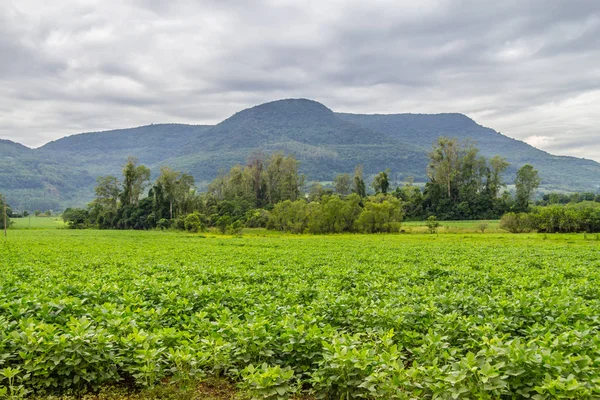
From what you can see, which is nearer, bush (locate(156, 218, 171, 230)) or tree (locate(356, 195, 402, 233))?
tree (locate(356, 195, 402, 233))

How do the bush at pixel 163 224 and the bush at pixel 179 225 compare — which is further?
the bush at pixel 163 224

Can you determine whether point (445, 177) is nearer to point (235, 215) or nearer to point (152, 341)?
point (235, 215)

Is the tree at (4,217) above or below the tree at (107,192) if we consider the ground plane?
below

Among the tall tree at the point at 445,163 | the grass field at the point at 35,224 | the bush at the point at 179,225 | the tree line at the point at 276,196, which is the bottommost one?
the grass field at the point at 35,224

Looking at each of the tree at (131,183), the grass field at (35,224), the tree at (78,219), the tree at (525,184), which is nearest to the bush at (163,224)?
the tree at (131,183)

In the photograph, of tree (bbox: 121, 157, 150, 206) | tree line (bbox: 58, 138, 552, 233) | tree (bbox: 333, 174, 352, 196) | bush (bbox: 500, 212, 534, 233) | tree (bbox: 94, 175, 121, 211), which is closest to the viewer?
bush (bbox: 500, 212, 534, 233)

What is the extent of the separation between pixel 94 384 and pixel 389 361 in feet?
14.5

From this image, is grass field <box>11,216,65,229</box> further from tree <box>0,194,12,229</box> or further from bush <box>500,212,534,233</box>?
bush <box>500,212,534,233</box>

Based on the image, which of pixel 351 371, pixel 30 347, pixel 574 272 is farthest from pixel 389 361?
pixel 574 272

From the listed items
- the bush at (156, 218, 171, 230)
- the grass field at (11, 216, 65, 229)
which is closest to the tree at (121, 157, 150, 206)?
the grass field at (11, 216, 65, 229)

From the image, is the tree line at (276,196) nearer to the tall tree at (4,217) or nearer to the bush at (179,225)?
the bush at (179,225)

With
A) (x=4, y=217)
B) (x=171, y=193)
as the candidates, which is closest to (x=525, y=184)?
(x=171, y=193)

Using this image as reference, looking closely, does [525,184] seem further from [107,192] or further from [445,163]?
[107,192]

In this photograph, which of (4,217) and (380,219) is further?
(380,219)
